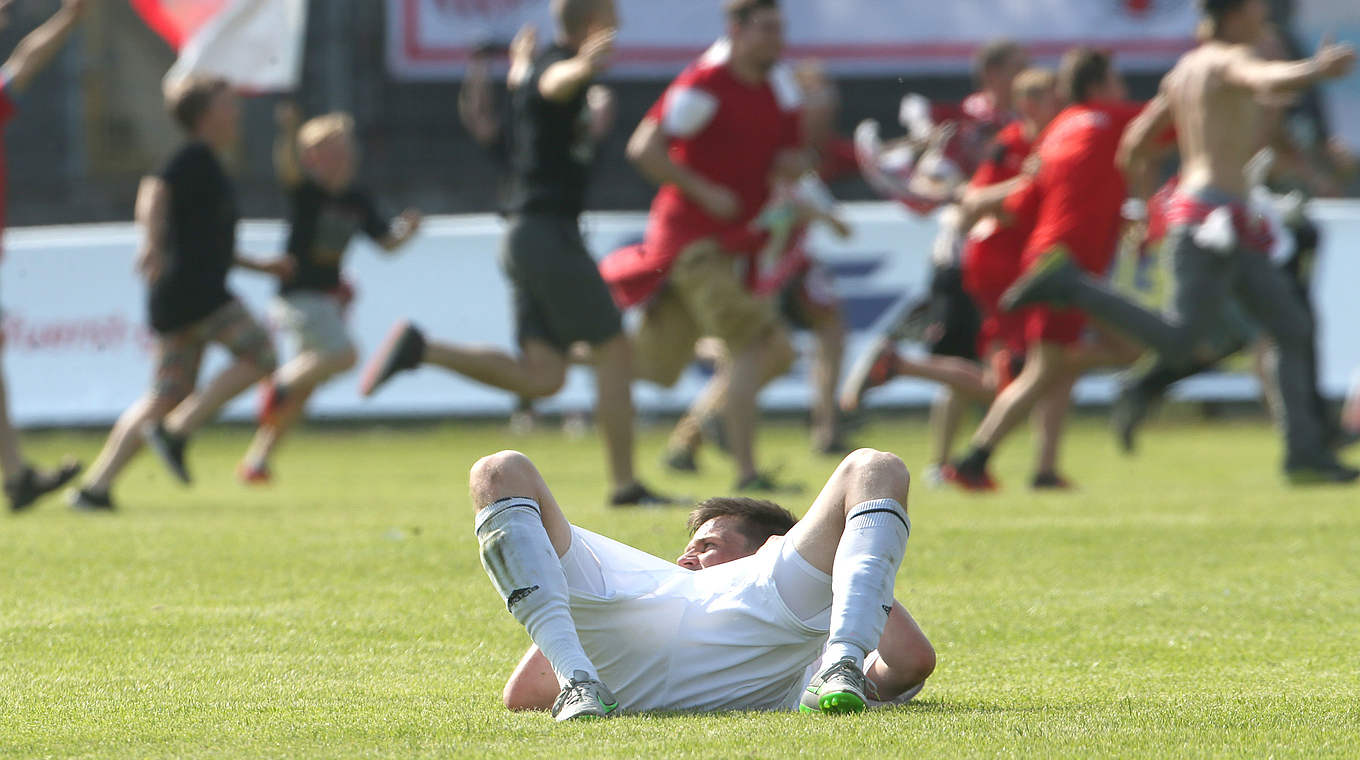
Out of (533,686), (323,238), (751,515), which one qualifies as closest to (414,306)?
(323,238)

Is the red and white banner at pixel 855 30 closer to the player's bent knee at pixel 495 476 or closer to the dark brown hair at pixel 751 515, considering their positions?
the dark brown hair at pixel 751 515

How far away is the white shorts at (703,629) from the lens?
3.60 meters

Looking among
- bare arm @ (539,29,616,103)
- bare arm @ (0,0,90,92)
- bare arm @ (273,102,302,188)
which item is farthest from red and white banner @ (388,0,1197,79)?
bare arm @ (539,29,616,103)

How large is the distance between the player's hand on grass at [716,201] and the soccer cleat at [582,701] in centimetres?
476

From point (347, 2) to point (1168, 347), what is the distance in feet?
34.5

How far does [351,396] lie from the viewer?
42.8 feet

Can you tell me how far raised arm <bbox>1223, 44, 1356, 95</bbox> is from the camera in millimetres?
7062

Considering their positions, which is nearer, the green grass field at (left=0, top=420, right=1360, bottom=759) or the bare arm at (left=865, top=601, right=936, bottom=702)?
the green grass field at (left=0, top=420, right=1360, bottom=759)

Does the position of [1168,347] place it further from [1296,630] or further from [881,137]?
[881,137]

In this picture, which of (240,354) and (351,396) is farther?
(351,396)

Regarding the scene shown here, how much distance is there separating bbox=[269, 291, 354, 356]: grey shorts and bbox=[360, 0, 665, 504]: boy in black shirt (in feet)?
9.61

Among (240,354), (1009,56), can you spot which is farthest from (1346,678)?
(1009,56)

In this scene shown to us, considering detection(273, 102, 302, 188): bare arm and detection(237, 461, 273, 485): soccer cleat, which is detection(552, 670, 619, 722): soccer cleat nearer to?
detection(237, 461, 273, 485): soccer cleat

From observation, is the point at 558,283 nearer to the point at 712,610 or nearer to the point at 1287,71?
the point at 1287,71
